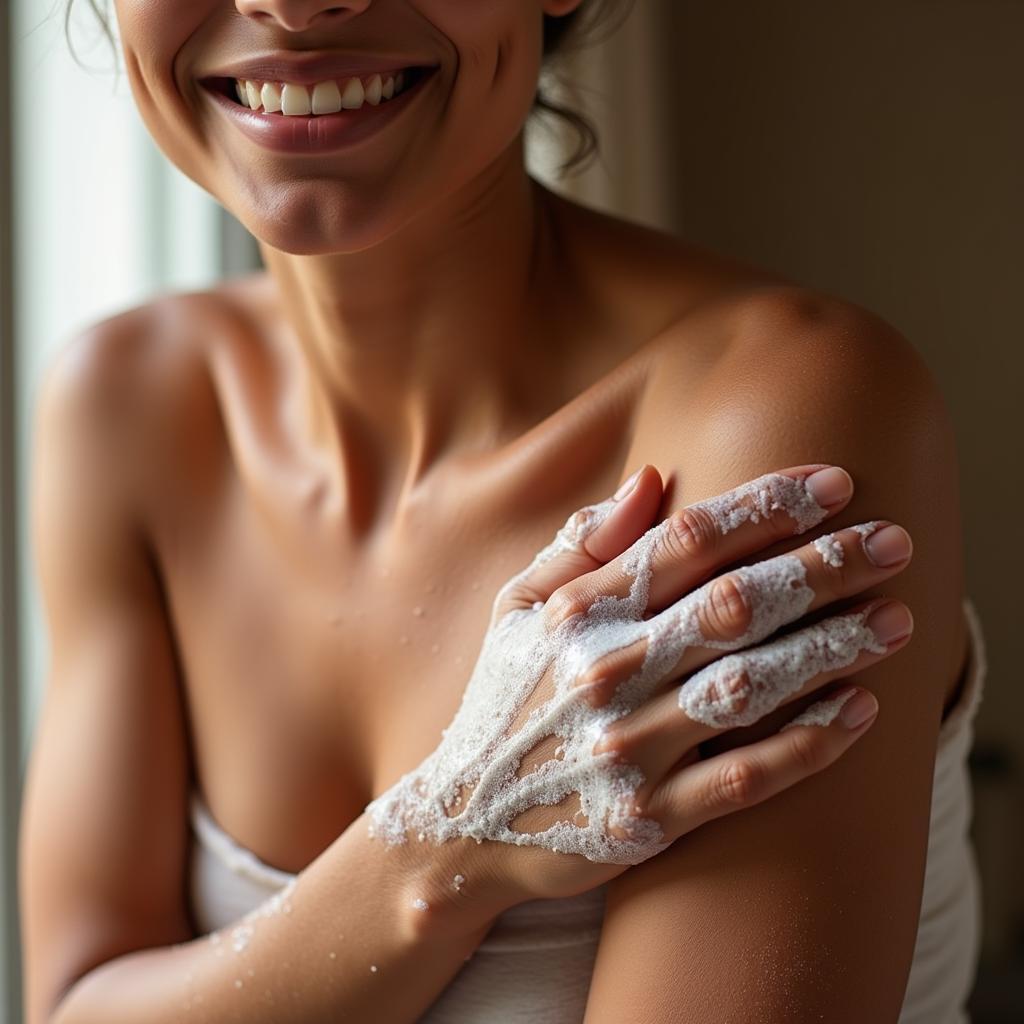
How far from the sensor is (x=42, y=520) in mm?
1103

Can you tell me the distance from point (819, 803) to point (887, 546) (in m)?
0.14

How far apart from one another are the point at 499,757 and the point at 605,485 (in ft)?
0.69

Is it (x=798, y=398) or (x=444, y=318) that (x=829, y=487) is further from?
(x=444, y=318)

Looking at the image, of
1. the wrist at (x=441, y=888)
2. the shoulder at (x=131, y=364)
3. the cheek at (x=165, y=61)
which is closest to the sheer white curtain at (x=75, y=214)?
the shoulder at (x=131, y=364)

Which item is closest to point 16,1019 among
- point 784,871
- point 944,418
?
point 784,871

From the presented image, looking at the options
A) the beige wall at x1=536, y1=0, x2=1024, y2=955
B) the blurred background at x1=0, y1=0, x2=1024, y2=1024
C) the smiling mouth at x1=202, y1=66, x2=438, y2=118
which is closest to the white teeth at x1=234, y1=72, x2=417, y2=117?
the smiling mouth at x1=202, y1=66, x2=438, y2=118

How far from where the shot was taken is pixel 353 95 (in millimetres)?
789

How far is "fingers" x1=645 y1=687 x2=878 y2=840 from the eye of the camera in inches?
Answer: 26.5

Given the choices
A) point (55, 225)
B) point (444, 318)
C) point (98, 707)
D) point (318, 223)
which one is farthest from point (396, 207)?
point (55, 225)

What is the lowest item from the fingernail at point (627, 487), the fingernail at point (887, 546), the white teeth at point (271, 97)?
the fingernail at point (627, 487)

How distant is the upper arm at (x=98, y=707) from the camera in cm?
100

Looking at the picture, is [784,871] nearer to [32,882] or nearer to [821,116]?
[32,882]

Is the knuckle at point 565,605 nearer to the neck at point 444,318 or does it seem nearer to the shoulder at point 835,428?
the shoulder at point 835,428

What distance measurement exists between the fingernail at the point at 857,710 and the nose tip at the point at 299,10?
18.6 inches
